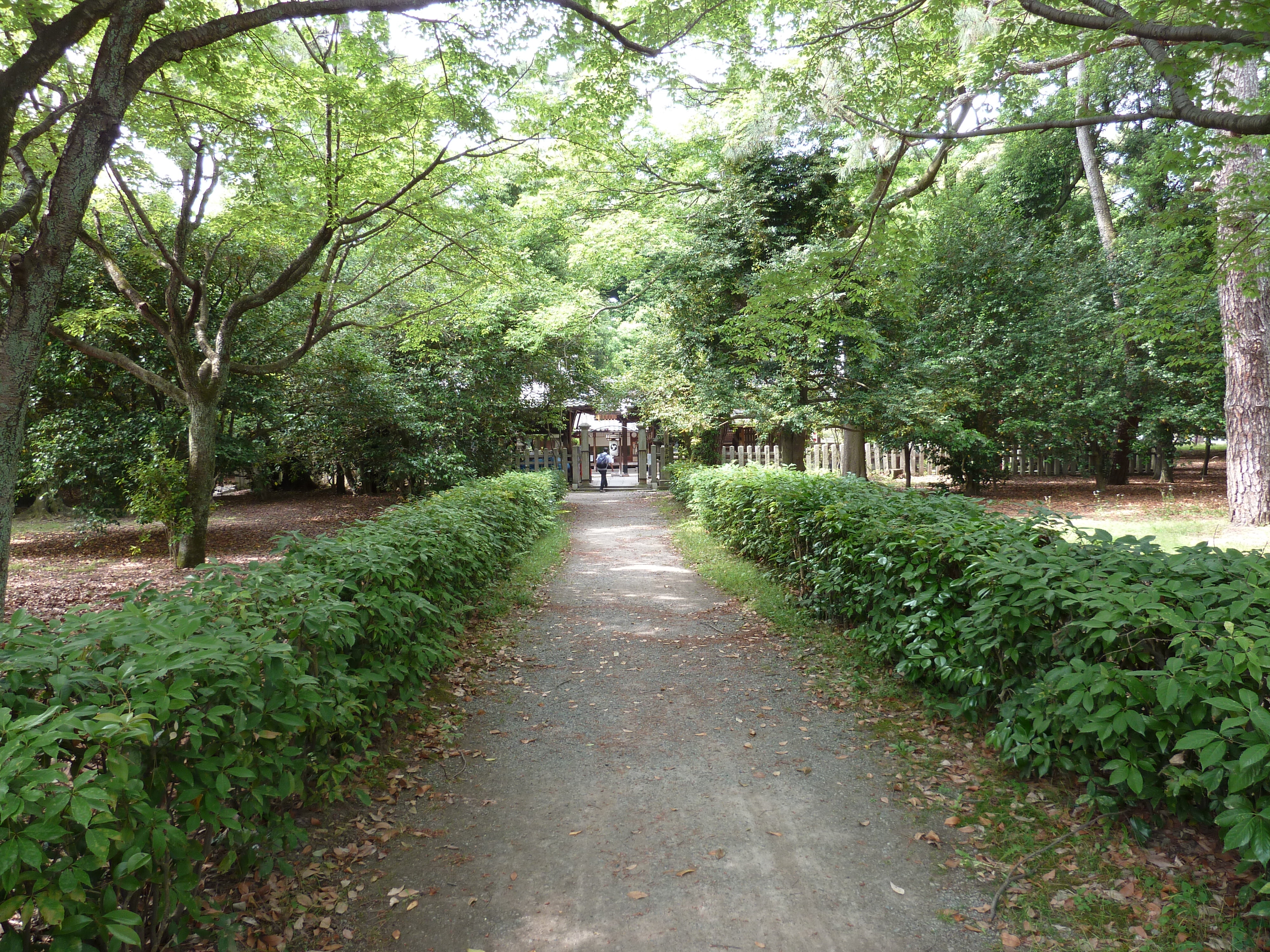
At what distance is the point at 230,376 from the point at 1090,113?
18532mm

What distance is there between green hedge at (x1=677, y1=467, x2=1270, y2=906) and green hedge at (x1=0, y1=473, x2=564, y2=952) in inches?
116

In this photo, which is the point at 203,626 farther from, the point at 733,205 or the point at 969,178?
the point at 969,178

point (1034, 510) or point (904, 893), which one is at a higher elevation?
point (1034, 510)

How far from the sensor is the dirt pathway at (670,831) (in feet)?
8.31

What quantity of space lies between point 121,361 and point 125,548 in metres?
4.28

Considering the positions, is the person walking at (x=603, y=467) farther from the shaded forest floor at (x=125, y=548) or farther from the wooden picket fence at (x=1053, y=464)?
the wooden picket fence at (x=1053, y=464)

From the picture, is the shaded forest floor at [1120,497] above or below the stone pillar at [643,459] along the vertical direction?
below

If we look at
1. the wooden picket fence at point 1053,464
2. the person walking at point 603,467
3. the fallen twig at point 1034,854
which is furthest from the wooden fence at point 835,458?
the fallen twig at point 1034,854

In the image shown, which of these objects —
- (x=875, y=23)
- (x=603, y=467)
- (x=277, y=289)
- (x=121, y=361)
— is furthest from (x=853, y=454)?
(x=121, y=361)

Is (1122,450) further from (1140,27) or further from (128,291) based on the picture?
(128,291)

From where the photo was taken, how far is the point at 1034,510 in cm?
435

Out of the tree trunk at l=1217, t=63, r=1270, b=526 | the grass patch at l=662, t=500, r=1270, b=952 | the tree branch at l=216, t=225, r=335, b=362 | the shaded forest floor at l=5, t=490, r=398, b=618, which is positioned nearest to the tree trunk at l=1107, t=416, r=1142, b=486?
the tree trunk at l=1217, t=63, r=1270, b=526

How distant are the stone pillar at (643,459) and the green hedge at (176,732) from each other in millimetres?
21490

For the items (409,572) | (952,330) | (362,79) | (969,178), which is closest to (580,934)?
(409,572)
